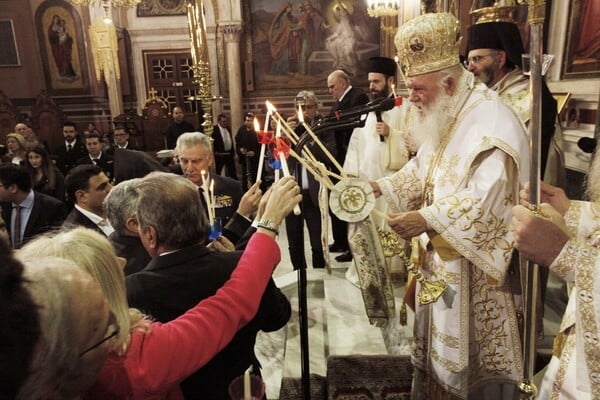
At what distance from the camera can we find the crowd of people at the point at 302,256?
30.8 inches

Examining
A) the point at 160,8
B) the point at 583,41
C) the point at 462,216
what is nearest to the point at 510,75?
the point at 583,41

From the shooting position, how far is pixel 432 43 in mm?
1928

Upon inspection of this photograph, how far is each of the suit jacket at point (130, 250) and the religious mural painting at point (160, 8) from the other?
11101 mm

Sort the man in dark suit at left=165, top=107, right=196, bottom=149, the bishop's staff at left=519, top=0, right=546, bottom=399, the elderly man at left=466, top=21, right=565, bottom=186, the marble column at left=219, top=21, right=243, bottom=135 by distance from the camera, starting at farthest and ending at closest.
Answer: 1. the marble column at left=219, top=21, right=243, bottom=135
2. the man in dark suit at left=165, top=107, right=196, bottom=149
3. the elderly man at left=466, top=21, right=565, bottom=186
4. the bishop's staff at left=519, top=0, right=546, bottom=399

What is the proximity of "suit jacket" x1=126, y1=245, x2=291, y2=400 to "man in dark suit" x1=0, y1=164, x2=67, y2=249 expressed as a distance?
2322mm

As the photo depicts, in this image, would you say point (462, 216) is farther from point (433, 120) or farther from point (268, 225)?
point (268, 225)

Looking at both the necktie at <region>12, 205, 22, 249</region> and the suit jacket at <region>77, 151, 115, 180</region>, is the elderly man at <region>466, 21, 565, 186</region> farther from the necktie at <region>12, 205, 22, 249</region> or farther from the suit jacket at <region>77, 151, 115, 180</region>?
the suit jacket at <region>77, 151, 115, 180</region>

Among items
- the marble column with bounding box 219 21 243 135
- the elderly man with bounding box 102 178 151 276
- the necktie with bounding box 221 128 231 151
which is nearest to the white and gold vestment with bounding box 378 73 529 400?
the elderly man with bounding box 102 178 151 276

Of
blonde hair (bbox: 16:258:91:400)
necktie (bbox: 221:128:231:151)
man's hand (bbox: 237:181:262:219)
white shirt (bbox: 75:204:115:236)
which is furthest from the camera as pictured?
necktie (bbox: 221:128:231:151)

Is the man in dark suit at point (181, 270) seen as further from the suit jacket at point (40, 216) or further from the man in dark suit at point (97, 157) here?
the man in dark suit at point (97, 157)

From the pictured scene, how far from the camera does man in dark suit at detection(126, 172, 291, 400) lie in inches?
51.7

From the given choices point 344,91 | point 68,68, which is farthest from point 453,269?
point 68,68

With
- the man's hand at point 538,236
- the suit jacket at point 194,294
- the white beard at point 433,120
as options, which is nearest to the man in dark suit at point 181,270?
the suit jacket at point 194,294

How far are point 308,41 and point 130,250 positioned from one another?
1060 centimetres
